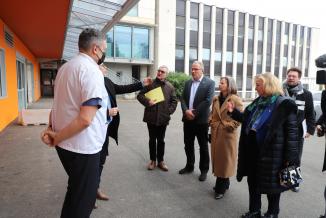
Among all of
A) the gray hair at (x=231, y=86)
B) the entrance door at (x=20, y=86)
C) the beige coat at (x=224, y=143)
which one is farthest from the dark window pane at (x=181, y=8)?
the beige coat at (x=224, y=143)

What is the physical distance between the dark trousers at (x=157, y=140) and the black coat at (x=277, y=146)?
218 cm

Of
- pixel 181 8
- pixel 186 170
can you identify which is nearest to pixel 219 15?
pixel 181 8

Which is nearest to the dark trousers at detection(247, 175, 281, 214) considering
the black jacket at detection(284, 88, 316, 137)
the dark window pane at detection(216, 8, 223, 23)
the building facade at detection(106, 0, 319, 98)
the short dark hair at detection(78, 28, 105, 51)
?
the black jacket at detection(284, 88, 316, 137)

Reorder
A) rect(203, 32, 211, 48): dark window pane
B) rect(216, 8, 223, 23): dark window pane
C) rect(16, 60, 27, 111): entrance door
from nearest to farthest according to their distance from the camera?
1. rect(16, 60, 27, 111): entrance door
2. rect(203, 32, 211, 48): dark window pane
3. rect(216, 8, 223, 23): dark window pane

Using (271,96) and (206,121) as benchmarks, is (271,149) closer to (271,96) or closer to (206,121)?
(271,96)

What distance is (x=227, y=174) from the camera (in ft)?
12.4

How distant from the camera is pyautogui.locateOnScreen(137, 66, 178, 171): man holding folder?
4.64 m

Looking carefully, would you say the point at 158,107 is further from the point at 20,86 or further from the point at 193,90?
the point at 20,86

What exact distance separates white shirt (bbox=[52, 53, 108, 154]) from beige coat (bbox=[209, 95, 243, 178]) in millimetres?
2148

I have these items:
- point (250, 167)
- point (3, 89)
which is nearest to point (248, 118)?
point (250, 167)

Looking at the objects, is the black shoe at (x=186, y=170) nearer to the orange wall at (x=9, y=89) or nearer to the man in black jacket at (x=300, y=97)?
the man in black jacket at (x=300, y=97)

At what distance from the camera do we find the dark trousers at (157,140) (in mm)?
4846

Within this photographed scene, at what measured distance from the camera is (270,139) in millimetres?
2877

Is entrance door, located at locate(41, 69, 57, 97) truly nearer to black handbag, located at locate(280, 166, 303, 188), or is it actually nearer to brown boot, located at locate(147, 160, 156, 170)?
brown boot, located at locate(147, 160, 156, 170)
